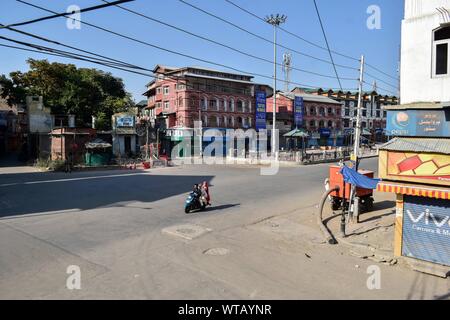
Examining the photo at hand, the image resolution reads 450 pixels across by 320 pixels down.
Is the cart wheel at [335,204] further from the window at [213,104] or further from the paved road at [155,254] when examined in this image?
the window at [213,104]

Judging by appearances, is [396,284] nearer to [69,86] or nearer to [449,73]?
[449,73]

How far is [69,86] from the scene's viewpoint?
156 feet

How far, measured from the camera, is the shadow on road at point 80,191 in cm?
1524

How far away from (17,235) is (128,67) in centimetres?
710

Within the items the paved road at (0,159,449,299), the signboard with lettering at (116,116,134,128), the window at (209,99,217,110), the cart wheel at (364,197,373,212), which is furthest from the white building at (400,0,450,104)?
the window at (209,99,217,110)

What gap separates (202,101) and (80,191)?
112 feet

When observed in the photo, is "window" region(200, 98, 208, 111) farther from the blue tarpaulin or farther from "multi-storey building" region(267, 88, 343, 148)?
the blue tarpaulin

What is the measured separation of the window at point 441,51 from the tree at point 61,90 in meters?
44.0

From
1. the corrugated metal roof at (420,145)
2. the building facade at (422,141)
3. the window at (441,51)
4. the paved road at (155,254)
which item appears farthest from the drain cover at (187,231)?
the window at (441,51)

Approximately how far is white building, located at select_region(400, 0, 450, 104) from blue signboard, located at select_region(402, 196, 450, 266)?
9.02 feet

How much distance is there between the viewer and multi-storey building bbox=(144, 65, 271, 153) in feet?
164

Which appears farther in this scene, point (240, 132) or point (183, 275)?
point (240, 132)

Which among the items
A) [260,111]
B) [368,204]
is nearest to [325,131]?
[260,111]
